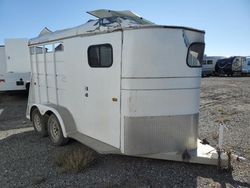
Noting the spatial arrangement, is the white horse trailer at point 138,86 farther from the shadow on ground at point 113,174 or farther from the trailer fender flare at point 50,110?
the trailer fender flare at point 50,110

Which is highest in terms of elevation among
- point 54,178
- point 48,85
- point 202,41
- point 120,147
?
point 202,41

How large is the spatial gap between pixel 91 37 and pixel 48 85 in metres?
2.15

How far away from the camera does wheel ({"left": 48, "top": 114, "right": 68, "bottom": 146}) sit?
5.39 m

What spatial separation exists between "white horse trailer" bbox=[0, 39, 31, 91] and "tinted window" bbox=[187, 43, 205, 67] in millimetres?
9711

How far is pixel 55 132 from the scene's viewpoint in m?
5.67

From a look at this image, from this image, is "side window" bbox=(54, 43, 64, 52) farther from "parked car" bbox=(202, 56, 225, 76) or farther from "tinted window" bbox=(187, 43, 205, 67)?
"parked car" bbox=(202, 56, 225, 76)

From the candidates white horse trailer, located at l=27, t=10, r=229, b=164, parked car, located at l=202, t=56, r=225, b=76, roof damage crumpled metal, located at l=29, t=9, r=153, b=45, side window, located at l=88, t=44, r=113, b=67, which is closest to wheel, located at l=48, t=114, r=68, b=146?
white horse trailer, located at l=27, t=10, r=229, b=164

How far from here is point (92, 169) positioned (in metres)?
4.39

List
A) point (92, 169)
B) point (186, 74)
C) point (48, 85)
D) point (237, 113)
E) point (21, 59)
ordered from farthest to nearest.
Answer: point (21, 59), point (237, 113), point (48, 85), point (92, 169), point (186, 74)

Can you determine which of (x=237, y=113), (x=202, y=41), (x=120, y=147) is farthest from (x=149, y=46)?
(x=237, y=113)

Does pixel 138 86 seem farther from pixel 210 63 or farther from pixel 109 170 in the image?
pixel 210 63

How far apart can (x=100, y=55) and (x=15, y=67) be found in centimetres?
908

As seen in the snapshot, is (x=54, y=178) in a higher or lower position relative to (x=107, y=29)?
→ lower

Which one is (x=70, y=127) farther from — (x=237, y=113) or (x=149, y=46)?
(x=237, y=113)
